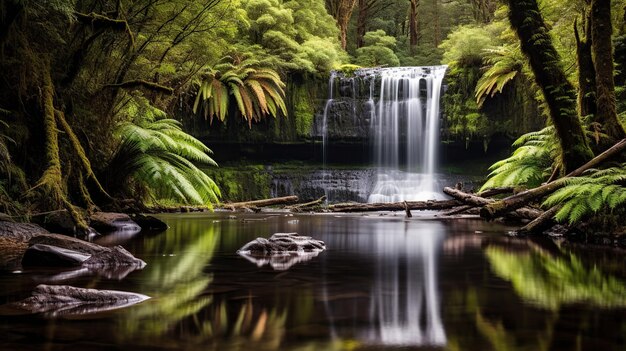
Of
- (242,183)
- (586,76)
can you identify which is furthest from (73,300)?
(242,183)

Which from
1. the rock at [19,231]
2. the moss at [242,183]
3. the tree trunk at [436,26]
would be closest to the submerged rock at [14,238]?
the rock at [19,231]

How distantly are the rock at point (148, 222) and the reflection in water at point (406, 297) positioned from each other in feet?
12.2

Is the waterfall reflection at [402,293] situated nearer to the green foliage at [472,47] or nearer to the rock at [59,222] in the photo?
the rock at [59,222]

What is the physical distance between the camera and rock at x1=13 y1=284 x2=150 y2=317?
9.56 feet

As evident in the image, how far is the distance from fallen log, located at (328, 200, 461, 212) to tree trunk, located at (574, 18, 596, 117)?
286 centimetres

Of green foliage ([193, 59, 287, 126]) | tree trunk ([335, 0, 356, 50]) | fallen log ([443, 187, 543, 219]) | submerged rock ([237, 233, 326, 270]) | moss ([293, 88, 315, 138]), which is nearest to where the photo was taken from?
submerged rock ([237, 233, 326, 270])

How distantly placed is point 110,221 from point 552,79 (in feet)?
21.3

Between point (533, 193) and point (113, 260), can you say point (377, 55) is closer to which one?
point (533, 193)

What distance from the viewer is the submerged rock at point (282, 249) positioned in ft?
17.4

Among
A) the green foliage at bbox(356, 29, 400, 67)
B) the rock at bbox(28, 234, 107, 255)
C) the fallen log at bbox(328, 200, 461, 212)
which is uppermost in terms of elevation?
the green foliage at bbox(356, 29, 400, 67)

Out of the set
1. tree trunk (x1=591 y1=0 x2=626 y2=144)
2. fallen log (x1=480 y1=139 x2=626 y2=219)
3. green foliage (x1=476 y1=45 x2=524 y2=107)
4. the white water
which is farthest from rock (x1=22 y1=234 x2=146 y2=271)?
the white water

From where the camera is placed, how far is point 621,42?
11.1 m

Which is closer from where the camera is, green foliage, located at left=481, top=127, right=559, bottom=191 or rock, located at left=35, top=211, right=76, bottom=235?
rock, located at left=35, top=211, right=76, bottom=235

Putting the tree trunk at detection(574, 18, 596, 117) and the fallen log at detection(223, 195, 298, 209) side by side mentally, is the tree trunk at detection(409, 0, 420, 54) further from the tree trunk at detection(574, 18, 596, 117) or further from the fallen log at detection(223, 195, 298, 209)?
the tree trunk at detection(574, 18, 596, 117)
